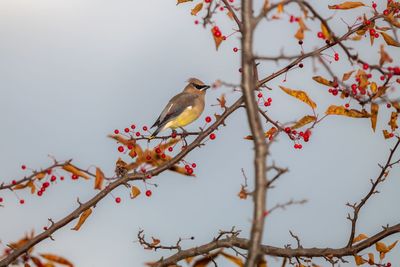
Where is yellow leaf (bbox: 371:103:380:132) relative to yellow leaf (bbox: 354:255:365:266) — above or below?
above

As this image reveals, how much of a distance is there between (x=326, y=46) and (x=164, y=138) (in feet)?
6.91

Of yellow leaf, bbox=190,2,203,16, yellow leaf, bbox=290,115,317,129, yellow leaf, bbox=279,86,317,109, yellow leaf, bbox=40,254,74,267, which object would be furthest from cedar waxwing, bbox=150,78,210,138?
yellow leaf, bbox=40,254,74,267

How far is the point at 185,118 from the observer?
9.54 meters

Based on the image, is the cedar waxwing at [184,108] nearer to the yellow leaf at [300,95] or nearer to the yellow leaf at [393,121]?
the yellow leaf at [300,95]

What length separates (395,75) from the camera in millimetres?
5902

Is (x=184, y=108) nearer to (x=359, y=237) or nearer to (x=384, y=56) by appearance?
(x=359, y=237)

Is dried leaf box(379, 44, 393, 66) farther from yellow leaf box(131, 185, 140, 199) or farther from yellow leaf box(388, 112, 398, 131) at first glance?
yellow leaf box(131, 185, 140, 199)

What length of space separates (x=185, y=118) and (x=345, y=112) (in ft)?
12.2

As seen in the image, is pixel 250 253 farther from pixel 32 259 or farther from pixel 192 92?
pixel 192 92

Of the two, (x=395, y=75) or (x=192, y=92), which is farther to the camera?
(x=192, y=92)

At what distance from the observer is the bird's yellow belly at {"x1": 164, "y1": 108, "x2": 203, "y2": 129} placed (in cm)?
924

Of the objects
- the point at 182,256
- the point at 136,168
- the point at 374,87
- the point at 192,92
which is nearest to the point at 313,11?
the point at 374,87

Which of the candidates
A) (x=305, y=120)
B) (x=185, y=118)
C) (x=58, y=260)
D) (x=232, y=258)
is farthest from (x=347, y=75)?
(x=185, y=118)

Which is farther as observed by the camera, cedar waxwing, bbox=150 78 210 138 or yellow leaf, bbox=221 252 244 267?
cedar waxwing, bbox=150 78 210 138
